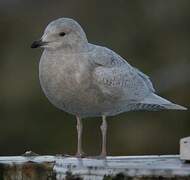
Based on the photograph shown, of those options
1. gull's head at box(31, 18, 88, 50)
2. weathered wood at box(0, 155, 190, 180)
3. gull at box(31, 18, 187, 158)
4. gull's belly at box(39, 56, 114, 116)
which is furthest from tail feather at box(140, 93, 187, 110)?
weathered wood at box(0, 155, 190, 180)

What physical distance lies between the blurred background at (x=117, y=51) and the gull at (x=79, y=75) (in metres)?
6.38

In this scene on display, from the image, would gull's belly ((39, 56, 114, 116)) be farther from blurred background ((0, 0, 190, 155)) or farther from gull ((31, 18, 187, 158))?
blurred background ((0, 0, 190, 155))

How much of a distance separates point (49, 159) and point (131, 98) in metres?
1.23

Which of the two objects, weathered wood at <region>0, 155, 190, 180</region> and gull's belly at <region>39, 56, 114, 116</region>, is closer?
weathered wood at <region>0, 155, 190, 180</region>

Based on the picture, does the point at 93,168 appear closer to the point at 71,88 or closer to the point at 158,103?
the point at 71,88

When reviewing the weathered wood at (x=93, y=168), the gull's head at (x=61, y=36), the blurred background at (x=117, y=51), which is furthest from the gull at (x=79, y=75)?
the blurred background at (x=117, y=51)

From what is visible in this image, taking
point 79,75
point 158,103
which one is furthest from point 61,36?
point 158,103

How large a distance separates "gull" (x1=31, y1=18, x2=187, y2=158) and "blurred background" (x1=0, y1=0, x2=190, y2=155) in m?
6.38

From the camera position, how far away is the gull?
726 centimetres

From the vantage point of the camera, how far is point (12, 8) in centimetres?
1647

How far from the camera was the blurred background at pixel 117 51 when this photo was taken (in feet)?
48.2

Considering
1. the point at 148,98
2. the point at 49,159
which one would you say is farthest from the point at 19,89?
the point at 49,159

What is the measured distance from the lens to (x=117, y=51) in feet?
50.1

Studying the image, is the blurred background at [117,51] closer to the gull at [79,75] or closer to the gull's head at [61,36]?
the gull at [79,75]
